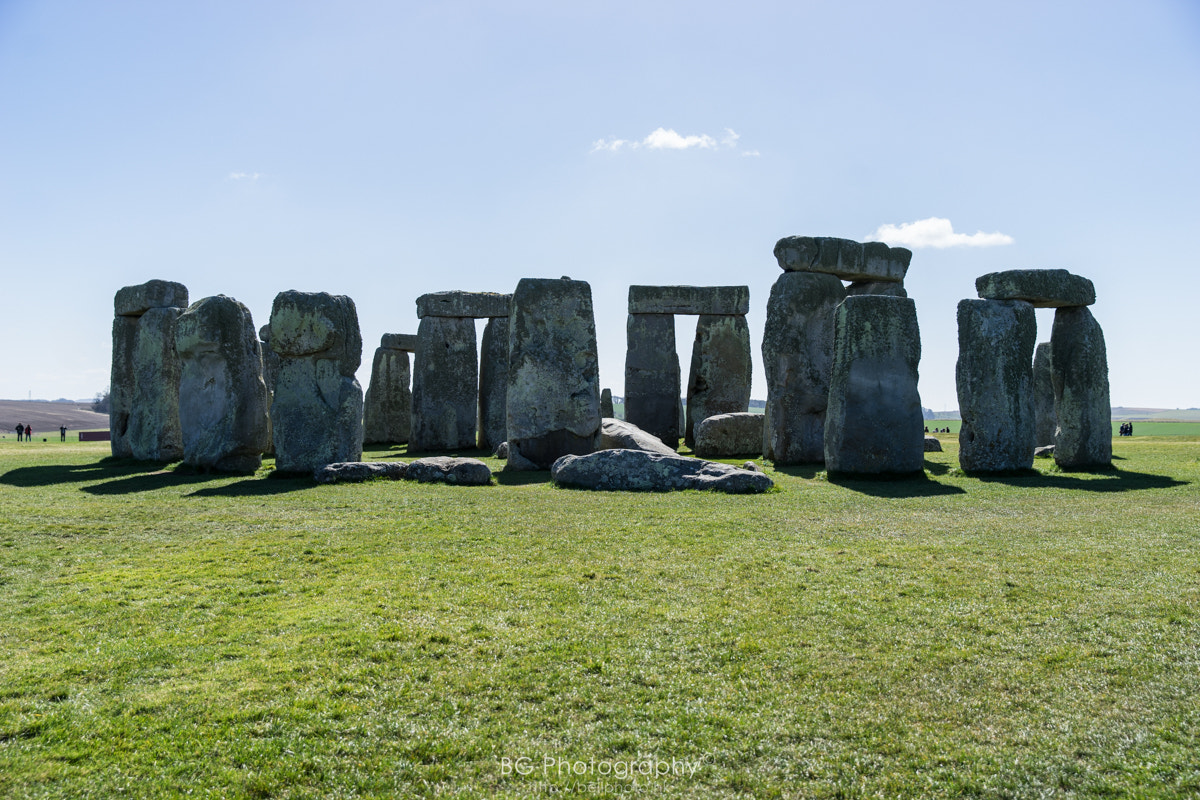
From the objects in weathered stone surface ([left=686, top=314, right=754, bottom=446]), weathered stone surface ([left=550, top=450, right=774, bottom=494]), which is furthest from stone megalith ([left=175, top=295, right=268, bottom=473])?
weathered stone surface ([left=686, top=314, right=754, bottom=446])

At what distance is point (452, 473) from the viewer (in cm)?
1067

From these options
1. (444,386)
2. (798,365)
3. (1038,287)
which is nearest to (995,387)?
(1038,287)

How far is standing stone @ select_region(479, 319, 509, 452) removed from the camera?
1753cm

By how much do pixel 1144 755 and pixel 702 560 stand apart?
3.17m

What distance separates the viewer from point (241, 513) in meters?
8.13

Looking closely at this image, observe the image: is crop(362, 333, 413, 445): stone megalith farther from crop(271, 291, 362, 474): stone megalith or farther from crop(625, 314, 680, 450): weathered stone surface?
crop(271, 291, 362, 474): stone megalith

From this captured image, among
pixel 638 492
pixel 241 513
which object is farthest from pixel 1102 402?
pixel 241 513

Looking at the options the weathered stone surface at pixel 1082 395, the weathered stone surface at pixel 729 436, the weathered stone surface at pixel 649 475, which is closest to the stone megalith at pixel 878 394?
the weathered stone surface at pixel 649 475

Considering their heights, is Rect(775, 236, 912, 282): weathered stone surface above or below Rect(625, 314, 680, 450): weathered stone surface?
above

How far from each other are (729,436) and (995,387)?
16.8ft

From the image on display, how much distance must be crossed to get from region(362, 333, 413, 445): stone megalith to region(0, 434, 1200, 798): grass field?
13.9 metres

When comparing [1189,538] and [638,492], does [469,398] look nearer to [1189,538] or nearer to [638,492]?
[638,492]

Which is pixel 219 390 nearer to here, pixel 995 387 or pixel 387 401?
pixel 387 401

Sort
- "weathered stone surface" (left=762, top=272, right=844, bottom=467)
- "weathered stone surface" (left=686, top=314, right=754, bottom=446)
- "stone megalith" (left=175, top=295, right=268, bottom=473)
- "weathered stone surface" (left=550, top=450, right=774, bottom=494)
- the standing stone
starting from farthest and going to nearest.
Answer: "weathered stone surface" (left=686, top=314, right=754, bottom=446) < the standing stone < "weathered stone surface" (left=762, top=272, right=844, bottom=467) < "stone megalith" (left=175, top=295, right=268, bottom=473) < "weathered stone surface" (left=550, top=450, right=774, bottom=494)
